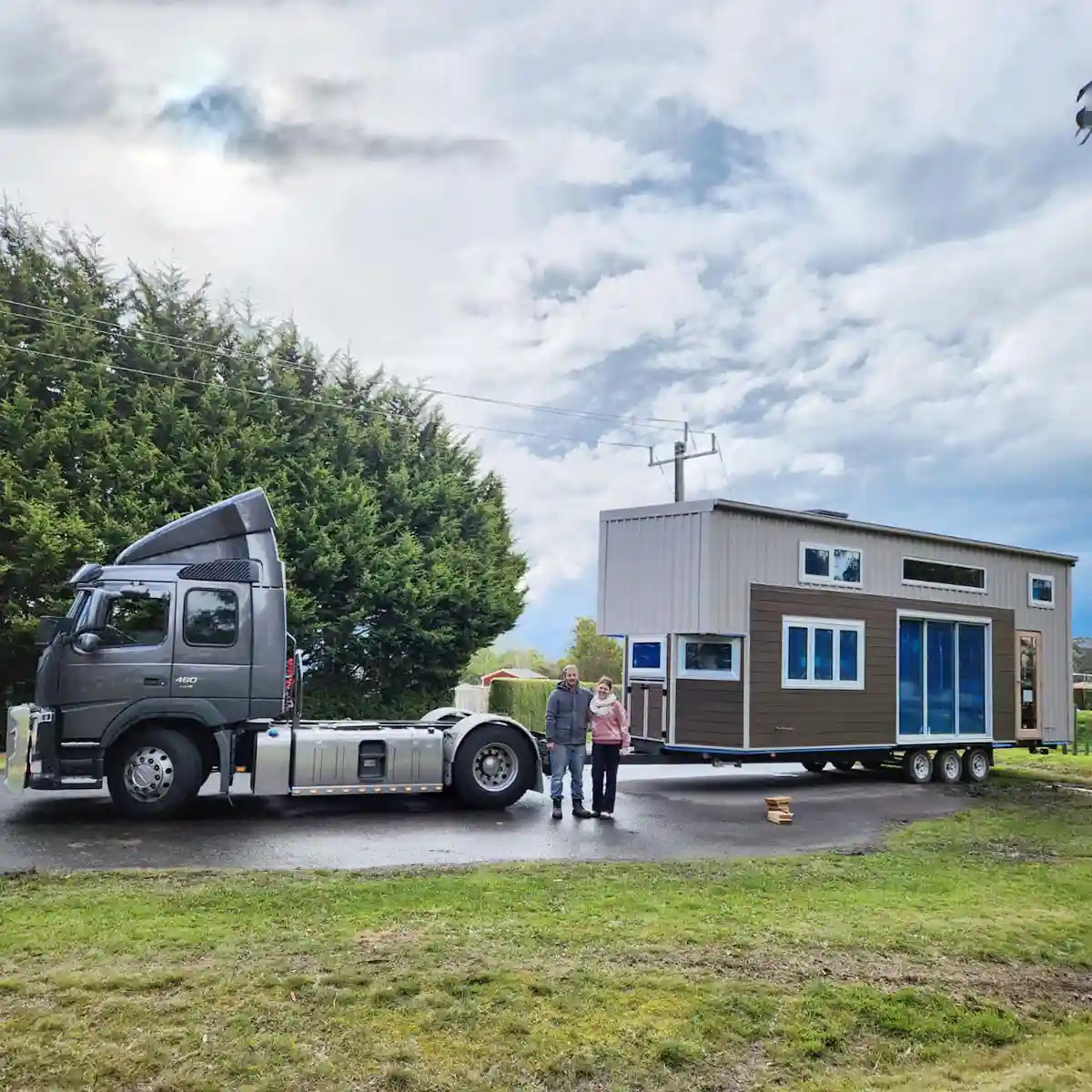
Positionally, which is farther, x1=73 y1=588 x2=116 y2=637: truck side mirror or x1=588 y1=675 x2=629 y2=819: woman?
x1=588 y1=675 x2=629 y2=819: woman

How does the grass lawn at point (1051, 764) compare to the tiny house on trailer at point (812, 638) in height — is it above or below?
below

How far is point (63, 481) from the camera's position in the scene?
20.4 m

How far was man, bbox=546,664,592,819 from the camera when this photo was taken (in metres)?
11.5

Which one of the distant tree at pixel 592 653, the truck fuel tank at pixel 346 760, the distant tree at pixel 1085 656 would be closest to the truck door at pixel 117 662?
the truck fuel tank at pixel 346 760

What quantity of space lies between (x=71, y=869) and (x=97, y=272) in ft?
59.1

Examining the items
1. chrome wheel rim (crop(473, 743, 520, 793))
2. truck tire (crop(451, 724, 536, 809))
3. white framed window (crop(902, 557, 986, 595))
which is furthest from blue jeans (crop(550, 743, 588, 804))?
white framed window (crop(902, 557, 986, 595))

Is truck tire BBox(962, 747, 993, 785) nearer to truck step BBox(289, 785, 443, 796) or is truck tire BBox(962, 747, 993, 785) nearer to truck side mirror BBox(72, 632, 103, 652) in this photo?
truck step BBox(289, 785, 443, 796)

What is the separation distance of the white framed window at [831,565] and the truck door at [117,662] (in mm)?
8947

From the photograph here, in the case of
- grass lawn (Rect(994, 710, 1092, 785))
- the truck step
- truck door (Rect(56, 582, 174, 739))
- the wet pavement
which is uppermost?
truck door (Rect(56, 582, 174, 739))

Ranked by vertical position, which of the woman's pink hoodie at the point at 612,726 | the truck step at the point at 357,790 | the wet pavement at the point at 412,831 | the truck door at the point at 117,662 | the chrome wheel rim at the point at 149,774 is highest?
the truck door at the point at 117,662

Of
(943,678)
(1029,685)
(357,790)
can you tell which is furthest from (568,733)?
(1029,685)

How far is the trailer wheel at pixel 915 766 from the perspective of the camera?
1634 centimetres

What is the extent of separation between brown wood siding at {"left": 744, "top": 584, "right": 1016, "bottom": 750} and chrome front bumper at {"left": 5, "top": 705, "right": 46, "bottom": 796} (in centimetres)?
888

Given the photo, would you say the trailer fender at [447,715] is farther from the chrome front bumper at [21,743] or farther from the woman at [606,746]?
the chrome front bumper at [21,743]
